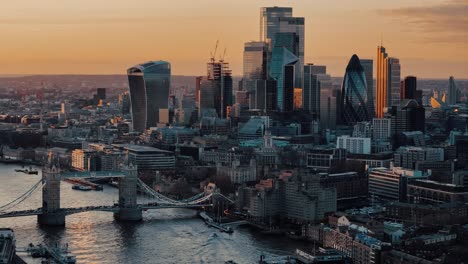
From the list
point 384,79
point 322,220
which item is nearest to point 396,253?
point 322,220

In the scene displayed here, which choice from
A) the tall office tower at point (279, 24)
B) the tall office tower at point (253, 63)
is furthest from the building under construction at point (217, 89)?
the tall office tower at point (279, 24)

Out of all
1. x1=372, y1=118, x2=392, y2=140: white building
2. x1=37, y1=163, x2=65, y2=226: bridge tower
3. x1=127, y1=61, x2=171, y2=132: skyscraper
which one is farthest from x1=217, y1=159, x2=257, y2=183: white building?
x1=127, y1=61, x2=171, y2=132: skyscraper

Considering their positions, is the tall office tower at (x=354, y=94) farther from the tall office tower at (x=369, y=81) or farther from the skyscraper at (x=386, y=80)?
the skyscraper at (x=386, y=80)

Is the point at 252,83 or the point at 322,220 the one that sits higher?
the point at 252,83

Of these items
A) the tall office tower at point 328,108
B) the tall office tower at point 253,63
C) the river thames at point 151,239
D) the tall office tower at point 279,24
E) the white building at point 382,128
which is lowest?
the river thames at point 151,239

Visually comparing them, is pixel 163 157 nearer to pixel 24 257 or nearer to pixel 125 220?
pixel 125 220

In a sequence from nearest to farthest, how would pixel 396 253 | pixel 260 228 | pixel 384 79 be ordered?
pixel 396 253 → pixel 260 228 → pixel 384 79

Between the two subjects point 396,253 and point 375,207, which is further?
point 375,207

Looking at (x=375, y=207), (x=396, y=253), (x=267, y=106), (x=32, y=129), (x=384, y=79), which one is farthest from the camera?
(x=384, y=79)
